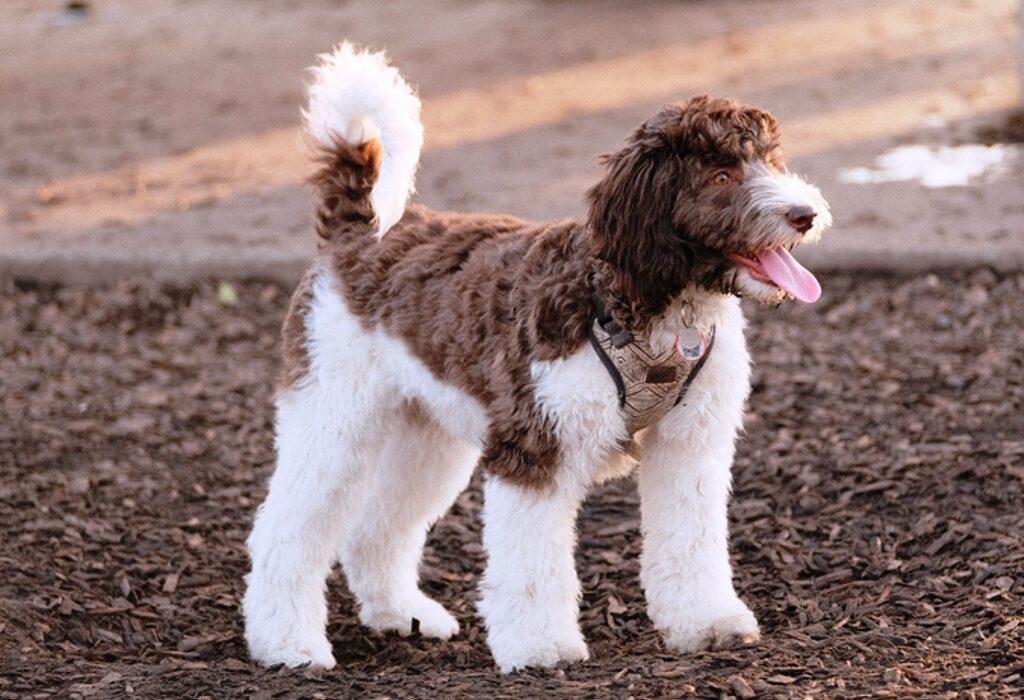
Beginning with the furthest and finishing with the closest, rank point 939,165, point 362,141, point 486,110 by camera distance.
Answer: point 486,110
point 939,165
point 362,141

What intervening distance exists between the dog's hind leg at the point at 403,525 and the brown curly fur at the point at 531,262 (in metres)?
0.48

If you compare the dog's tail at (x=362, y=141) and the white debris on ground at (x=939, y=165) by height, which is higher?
the dog's tail at (x=362, y=141)

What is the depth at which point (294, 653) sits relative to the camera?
515 cm

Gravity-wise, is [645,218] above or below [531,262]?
above

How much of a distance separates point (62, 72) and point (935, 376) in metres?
9.18

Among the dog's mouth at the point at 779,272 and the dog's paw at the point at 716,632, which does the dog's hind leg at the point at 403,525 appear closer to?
the dog's paw at the point at 716,632

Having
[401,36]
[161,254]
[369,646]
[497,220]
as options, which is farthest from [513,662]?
[401,36]

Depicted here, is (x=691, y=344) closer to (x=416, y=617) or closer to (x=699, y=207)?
(x=699, y=207)

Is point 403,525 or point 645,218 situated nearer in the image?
point 645,218

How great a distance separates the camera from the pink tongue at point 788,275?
4207 millimetres

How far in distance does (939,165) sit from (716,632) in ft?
19.9

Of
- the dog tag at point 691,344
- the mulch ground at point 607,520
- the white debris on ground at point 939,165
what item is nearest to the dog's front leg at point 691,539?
the mulch ground at point 607,520

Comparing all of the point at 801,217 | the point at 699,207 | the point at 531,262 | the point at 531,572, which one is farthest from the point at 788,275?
the point at 531,572

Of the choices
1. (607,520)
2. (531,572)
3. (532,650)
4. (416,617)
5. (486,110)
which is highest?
(486,110)
